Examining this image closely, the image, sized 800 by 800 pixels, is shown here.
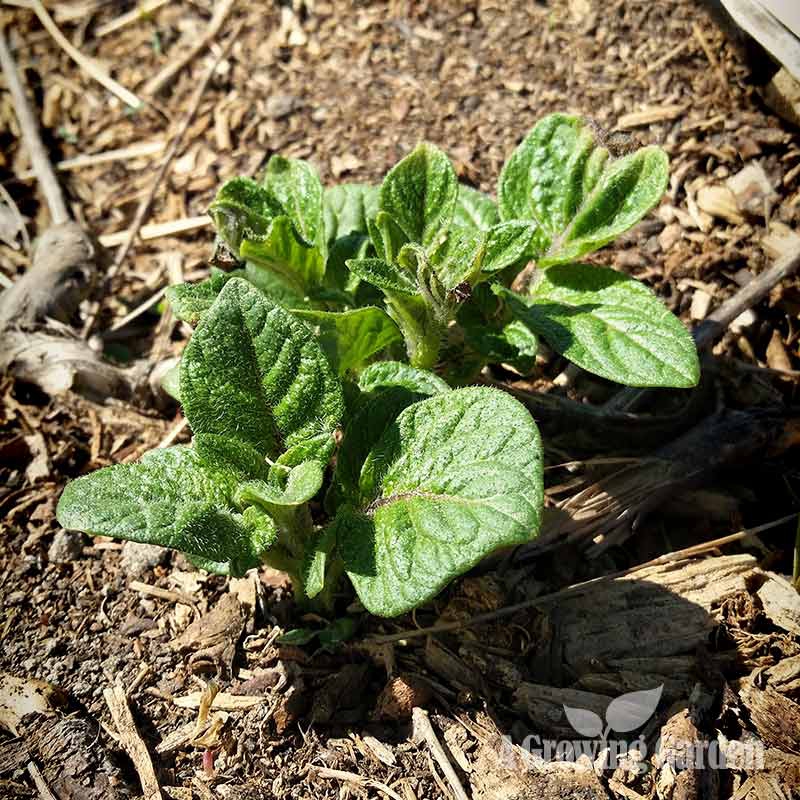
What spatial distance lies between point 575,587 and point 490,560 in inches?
9.5

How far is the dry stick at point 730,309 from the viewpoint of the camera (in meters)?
2.61

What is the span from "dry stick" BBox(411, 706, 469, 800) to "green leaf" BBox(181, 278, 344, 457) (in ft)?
2.49

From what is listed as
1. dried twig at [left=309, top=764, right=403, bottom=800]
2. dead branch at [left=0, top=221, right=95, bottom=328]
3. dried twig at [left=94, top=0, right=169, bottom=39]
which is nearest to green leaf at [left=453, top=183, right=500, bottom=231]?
dead branch at [left=0, top=221, right=95, bottom=328]

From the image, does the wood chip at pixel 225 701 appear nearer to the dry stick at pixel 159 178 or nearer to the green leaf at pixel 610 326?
the green leaf at pixel 610 326

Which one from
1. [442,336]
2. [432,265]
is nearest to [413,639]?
[442,336]

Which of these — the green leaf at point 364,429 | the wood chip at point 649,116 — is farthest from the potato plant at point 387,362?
the wood chip at point 649,116

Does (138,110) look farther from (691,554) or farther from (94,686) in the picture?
(691,554)

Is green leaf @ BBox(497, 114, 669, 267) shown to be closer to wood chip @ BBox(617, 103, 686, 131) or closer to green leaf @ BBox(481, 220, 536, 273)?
green leaf @ BBox(481, 220, 536, 273)

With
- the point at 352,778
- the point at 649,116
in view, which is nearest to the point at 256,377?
the point at 352,778

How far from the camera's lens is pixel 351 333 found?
224cm

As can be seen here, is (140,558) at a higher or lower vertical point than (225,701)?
higher

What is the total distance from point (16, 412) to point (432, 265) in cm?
149

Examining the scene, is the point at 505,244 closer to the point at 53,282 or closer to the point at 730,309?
the point at 730,309

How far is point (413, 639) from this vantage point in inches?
88.7
